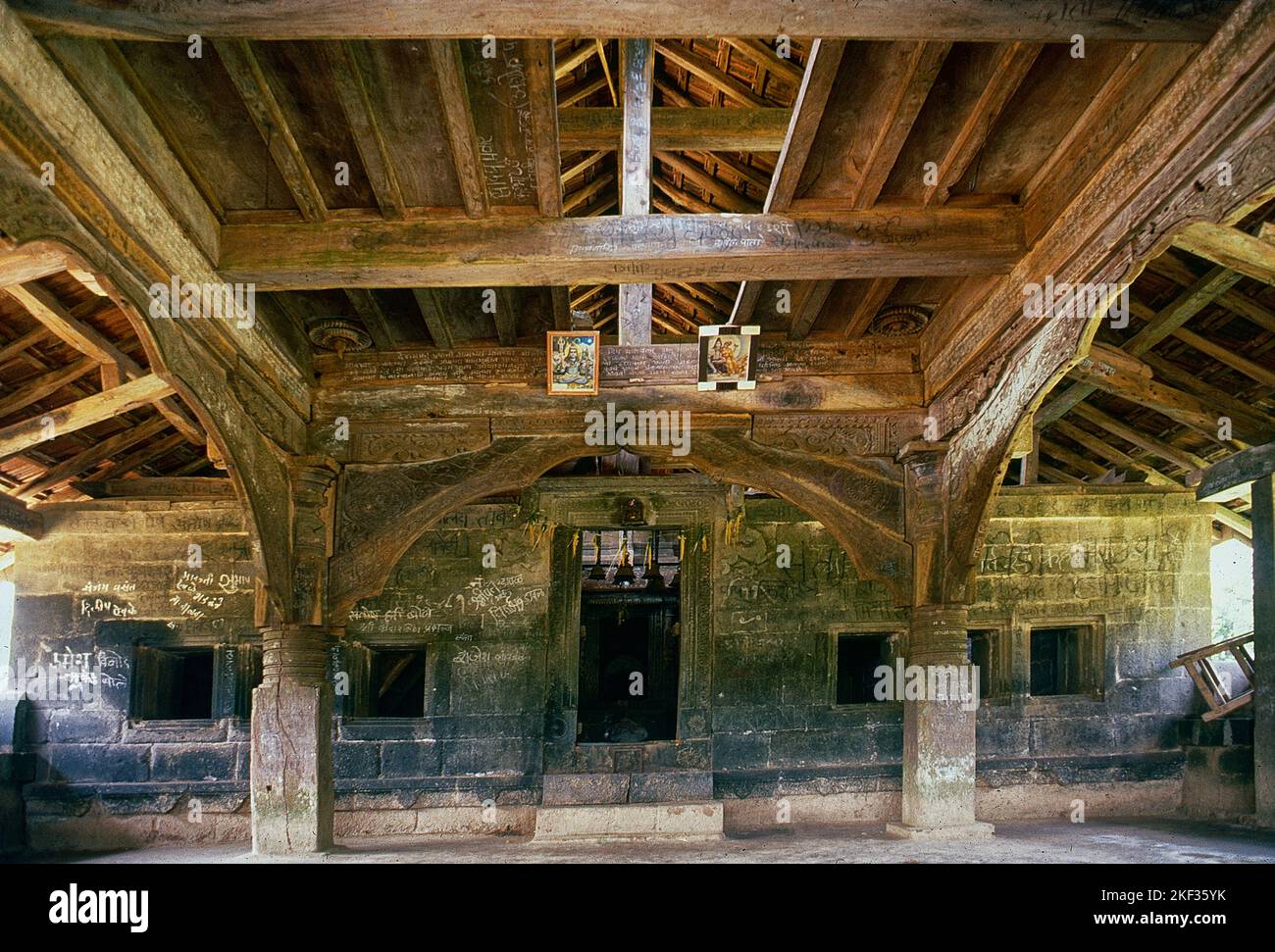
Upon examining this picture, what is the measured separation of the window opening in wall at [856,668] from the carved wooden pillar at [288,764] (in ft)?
21.8

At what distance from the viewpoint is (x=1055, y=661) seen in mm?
12688

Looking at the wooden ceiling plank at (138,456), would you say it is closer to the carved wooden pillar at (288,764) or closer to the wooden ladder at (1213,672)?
the carved wooden pillar at (288,764)

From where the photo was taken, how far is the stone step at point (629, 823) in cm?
1048

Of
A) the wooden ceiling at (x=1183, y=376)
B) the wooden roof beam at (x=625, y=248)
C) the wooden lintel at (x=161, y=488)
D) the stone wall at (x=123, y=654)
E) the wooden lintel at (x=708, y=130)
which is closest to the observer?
the wooden roof beam at (x=625, y=248)

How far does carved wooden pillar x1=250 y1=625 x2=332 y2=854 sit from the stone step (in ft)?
9.18

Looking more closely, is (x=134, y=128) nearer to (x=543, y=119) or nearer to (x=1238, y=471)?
(x=543, y=119)

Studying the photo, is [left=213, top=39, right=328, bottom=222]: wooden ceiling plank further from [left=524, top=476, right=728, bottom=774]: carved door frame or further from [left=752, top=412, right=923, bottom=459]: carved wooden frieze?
[left=524, top=476, right=728, bottom=774]: carved door frame

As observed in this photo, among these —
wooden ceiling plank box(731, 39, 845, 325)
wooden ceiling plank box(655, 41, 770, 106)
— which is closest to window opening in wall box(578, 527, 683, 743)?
wooden ceiling plank box(655, 41, 770, 106)

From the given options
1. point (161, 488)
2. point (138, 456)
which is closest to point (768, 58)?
point (138, 456)

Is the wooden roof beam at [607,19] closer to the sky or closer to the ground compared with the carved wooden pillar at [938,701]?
closer to the sky

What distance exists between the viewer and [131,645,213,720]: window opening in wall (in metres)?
11.4

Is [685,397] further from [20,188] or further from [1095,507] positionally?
[1095,507]

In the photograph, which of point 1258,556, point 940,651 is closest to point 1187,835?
point 1258,556

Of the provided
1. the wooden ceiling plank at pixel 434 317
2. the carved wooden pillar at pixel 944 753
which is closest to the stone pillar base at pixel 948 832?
the carved wooden pillar at pixel 944 753
